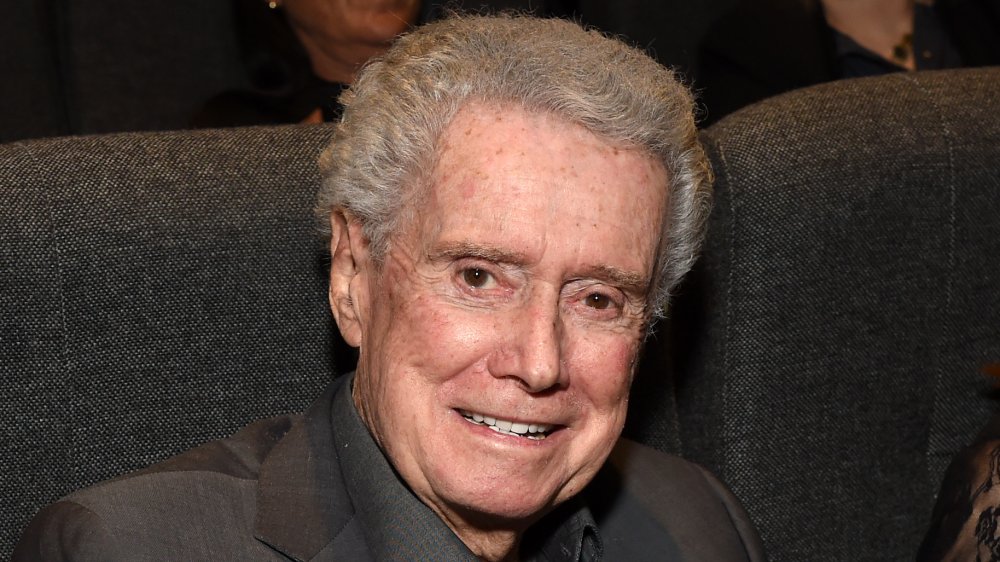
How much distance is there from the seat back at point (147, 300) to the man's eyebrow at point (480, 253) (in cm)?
36

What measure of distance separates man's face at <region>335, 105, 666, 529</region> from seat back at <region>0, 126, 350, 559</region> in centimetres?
28

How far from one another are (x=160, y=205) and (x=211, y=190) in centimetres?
7

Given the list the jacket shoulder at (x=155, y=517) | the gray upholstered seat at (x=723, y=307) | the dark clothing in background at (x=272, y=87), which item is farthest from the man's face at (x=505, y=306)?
the dark clothing in background at (x=272, y=87)

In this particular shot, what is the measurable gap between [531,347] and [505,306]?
0.06 meters

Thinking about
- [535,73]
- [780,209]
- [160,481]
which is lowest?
[160,481]

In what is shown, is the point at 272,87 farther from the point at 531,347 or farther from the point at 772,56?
the point at 531,347

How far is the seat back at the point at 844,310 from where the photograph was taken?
1.81 meters

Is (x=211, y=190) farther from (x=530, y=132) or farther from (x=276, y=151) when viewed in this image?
(x=530, y=132)

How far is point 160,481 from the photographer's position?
1.37 meters

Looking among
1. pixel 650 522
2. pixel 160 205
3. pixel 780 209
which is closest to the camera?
pixel 160 205

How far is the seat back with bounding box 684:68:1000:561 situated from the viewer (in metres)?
1.81

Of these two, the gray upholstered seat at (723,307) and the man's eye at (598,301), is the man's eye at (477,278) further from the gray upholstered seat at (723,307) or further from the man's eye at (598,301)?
the gray upholstered seat at (723,307)

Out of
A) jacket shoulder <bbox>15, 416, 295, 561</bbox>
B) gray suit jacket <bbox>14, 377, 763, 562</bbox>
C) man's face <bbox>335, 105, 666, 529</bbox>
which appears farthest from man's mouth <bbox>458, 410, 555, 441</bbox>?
jacket shoulder <bbox>15, 416, 295, 561</bbox>

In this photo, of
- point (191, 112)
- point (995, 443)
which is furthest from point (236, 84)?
point (995, 443)
